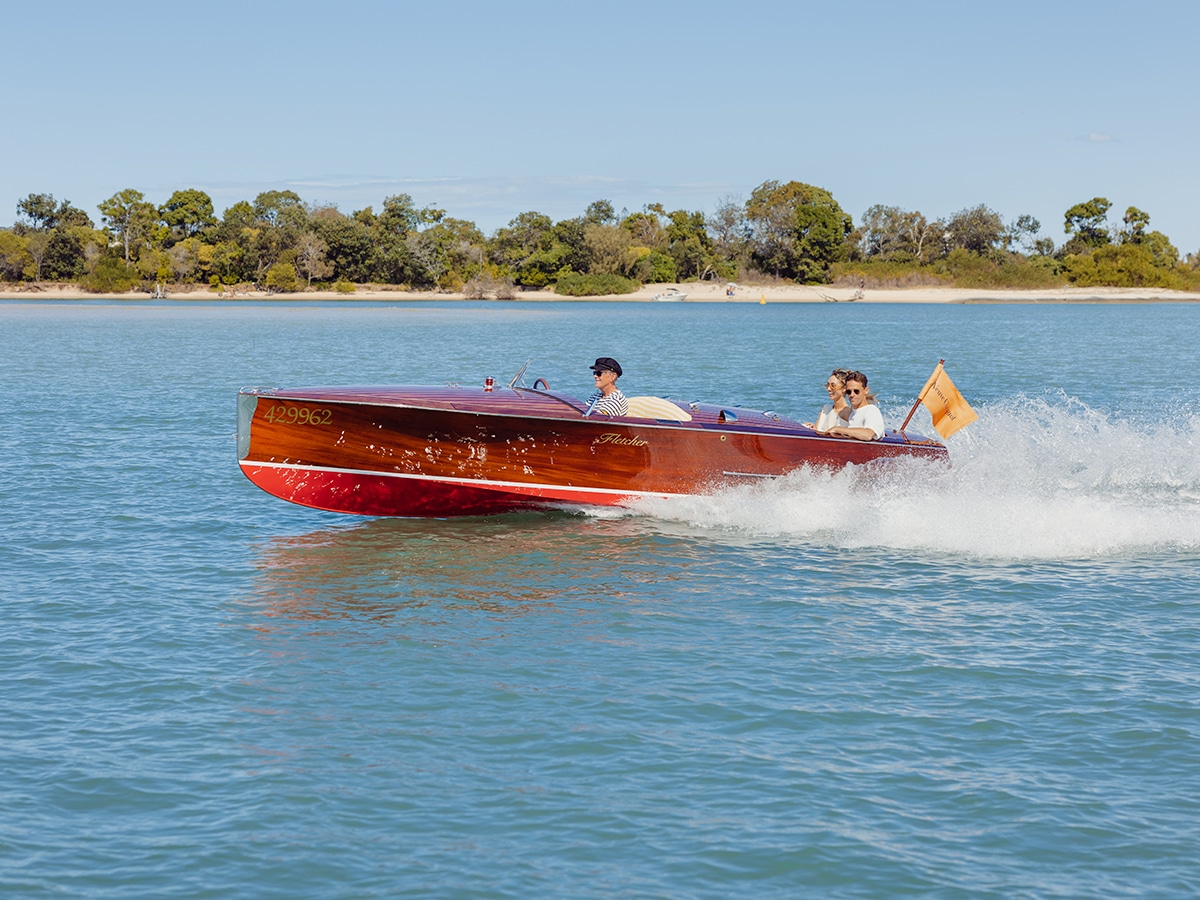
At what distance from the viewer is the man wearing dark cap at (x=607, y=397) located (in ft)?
42.0

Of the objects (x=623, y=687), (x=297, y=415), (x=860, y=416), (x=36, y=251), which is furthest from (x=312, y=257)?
(x=623, y=687)

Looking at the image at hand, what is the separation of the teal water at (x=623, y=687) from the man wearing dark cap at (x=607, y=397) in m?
1.29

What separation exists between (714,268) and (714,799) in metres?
106

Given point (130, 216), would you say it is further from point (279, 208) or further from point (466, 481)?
point (466, 481)

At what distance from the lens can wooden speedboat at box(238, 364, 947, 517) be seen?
12508mm

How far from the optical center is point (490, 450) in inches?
503

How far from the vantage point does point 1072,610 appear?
10203 millimetres

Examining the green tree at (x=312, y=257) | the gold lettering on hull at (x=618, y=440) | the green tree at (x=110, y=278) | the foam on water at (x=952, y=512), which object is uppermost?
the green tree at (x=312, y=257)

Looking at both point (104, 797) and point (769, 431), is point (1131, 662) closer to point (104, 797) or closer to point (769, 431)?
point (769, 431)

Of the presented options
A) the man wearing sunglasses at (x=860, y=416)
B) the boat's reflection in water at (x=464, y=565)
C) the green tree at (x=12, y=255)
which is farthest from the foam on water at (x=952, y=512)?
the green tree at (x=12, y=255)

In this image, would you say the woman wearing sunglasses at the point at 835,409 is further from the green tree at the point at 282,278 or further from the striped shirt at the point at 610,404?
the green tree at the point at 282,278

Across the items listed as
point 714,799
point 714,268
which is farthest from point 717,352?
point 714,268

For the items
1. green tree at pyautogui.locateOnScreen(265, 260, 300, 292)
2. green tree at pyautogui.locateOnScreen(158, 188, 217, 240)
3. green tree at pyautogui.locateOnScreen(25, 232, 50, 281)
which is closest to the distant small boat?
green tree at pyautogui.locateOnScreen(265, 260, 300, 292)

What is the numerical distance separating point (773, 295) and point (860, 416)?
98.1 metres
